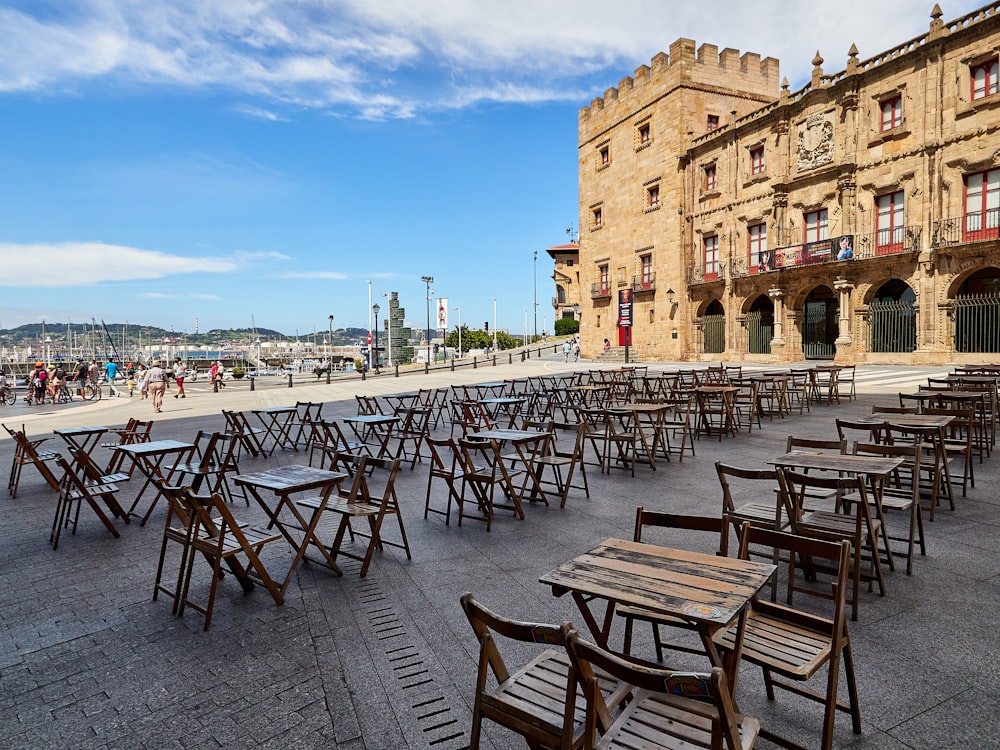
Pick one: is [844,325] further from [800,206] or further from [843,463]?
[843,463]

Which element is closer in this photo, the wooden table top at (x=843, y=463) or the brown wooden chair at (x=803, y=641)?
the brown wooden chair at (x=803, y=641)

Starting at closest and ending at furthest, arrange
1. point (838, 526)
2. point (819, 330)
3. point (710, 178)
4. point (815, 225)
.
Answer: point (838, 526), point (815, 225), point (819, 330), point (710, 178)

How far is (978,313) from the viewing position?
23391 mm

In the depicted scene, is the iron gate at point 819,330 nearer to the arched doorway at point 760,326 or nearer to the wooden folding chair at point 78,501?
the arched doorway at point 760,326

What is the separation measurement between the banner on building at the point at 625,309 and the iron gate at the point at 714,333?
4.65 metres

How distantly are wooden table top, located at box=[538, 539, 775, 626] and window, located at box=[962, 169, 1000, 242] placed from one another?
27.4m

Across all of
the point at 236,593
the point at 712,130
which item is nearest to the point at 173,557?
the point at 236,593

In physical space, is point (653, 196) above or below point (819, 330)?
above

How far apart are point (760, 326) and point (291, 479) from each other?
3253 cm

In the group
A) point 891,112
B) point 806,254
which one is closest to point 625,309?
point 806,254

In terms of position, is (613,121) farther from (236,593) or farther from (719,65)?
(236,593)

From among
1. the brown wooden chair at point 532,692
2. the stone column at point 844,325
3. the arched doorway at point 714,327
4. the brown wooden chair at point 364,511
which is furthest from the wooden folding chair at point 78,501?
the arched doorway at point 714,327

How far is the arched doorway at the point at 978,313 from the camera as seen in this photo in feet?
75.2

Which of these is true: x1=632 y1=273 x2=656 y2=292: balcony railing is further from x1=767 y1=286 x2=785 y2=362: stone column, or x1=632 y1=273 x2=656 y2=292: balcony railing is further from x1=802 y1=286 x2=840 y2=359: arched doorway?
x1=802 y1=286 x2=840 y2=359: arched doorway
